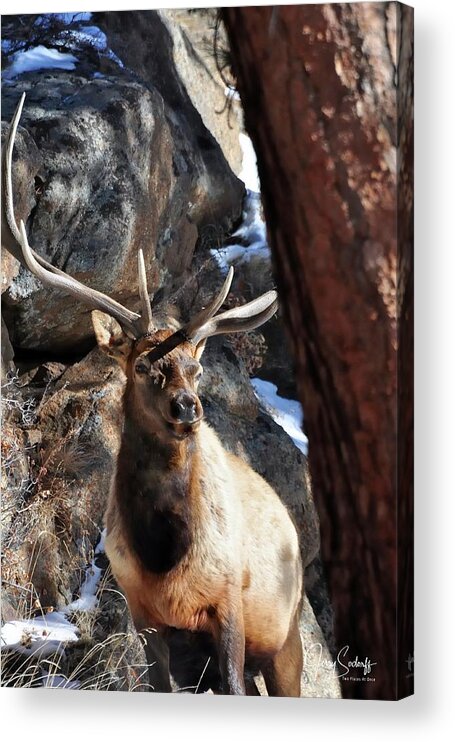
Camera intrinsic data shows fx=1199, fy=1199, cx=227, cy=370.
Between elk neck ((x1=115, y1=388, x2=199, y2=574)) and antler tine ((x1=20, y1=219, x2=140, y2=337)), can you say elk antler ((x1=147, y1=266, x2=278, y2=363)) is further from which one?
elk neck ((x1=115, y1=388, x2=199, y2=574))

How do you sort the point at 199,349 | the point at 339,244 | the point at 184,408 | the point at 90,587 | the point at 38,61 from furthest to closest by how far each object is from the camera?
the point at 38,61 → the point at 90,587 → the point at 199,349 → the point at 184,408 → the point at 339,244

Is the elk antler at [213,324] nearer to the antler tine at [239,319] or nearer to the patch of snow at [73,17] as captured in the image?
the antler tine at [239,319]

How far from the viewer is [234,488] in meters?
3.84

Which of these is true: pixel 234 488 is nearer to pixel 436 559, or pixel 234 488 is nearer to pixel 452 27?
pixel 436 559

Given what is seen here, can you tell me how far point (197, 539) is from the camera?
3.82 meters

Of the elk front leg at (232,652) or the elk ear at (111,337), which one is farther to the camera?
the elk ear at (111,337)

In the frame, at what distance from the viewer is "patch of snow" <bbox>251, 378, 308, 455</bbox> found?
12.1 ft

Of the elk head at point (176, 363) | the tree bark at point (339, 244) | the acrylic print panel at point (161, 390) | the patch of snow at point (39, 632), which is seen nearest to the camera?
the tree bark at point (339, 244)

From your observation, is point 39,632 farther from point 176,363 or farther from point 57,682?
point 176,363

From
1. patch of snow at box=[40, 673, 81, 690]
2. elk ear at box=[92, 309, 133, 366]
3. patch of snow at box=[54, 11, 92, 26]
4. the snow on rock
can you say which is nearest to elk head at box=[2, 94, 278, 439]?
elk ear at box=[92, 309, 133, 366]

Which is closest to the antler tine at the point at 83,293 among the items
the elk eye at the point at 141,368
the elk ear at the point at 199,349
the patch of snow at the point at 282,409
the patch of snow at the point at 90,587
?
the elk eye at the point at 141,368

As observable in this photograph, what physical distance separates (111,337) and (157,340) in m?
0.18

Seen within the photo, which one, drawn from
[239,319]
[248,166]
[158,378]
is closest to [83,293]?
[158,378]

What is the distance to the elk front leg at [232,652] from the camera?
3787 mm
